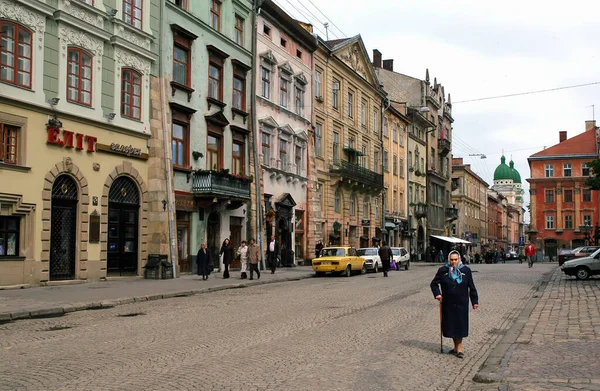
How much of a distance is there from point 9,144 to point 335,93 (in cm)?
2986

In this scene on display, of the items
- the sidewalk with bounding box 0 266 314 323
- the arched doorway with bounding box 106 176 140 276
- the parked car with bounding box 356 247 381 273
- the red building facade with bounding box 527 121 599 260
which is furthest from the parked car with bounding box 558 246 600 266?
the red building facade with bounding box 527 121 599 260

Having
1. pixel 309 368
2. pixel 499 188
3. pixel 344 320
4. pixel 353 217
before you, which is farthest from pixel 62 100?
pixel 499 188

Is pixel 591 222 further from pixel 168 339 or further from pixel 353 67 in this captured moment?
pixel 168 339

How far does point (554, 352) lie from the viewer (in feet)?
32.9

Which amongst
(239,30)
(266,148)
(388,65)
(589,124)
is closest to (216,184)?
(266,148)

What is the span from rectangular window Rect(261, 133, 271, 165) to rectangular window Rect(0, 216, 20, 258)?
17.1m

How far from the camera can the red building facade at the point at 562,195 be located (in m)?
95.2

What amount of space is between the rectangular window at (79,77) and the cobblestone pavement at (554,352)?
16588mm

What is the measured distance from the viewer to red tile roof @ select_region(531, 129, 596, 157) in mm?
95125

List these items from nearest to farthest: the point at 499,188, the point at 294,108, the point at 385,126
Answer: the point at 294,108 → the point at 385,126 → the point at 499,188

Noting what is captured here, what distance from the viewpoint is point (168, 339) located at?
11.1m

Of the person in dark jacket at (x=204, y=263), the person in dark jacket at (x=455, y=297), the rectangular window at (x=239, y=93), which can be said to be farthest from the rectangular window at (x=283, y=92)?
the person in dark jacket at (x=455, y=297)

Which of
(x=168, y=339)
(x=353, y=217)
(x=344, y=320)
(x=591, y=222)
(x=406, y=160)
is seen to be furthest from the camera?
(x=591, y=222)

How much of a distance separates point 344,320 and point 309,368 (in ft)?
17.4
